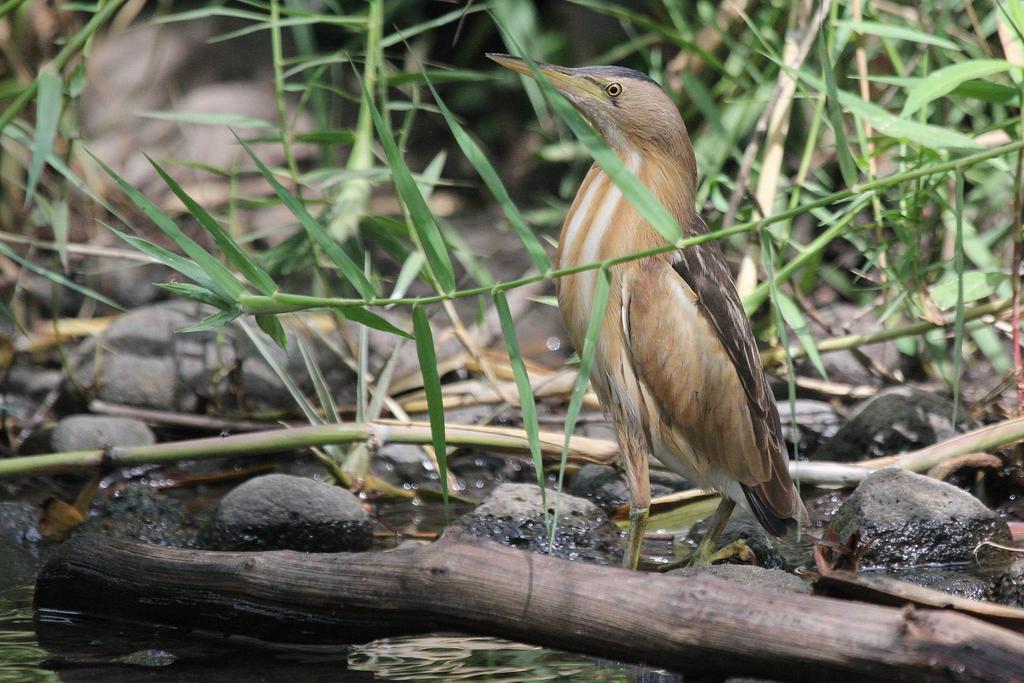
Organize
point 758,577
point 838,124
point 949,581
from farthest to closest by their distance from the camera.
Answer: point 949,581
point 758,577
point 838,124

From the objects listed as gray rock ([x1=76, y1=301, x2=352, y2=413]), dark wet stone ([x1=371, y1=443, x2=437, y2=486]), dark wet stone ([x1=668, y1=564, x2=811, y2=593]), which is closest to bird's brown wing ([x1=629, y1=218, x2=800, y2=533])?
dark wet stone ([x1=668, y1=564, x2=811, y2=593])

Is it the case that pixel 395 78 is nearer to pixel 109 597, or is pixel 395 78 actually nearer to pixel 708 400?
pixel 708 400

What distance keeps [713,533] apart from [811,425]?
1071mm

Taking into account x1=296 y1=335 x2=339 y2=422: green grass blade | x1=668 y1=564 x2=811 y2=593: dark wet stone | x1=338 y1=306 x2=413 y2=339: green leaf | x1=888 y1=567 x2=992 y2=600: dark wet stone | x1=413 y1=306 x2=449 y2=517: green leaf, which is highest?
x1=338 y1=306 x2=413 y2=339: green leaf

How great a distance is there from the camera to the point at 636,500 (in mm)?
2934

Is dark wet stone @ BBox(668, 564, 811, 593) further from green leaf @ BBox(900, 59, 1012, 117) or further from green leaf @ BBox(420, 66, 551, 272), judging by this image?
green leaf @ BBox(900, 59, 1012, 117)

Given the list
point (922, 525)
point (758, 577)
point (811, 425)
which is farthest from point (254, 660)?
point (811, 425)

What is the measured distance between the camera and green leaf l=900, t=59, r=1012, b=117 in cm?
281

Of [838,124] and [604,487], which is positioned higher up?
[838,124]

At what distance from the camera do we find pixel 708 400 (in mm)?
3000

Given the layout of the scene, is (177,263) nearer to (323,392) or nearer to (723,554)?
(323,392)

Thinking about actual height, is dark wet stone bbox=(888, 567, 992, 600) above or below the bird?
below

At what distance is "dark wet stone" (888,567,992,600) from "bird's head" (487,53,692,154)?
1.09m

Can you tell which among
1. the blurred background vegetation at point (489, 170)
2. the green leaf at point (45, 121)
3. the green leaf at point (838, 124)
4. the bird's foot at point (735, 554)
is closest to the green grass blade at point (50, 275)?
the blurred background vegetation at point (489, 170)
